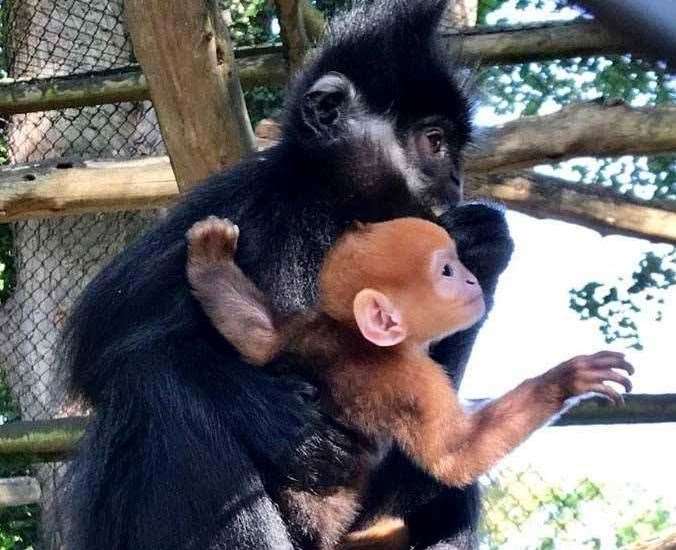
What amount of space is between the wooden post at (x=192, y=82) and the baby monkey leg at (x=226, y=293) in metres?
0.52

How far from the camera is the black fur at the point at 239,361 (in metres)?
1.78

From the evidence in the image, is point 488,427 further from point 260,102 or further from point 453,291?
point 260,102

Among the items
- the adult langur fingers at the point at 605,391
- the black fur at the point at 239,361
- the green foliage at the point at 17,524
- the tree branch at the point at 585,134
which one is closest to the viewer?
the adult langur fingers at the point at 605,391

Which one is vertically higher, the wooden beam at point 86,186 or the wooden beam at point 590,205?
the wooden beam at point 86,186

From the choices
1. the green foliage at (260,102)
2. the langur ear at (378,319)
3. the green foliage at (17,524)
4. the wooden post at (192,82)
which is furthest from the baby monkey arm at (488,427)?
the green foliage at (17,524)

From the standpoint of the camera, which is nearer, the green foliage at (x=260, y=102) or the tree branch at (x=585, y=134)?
the tree branch at (x=585, y=134)

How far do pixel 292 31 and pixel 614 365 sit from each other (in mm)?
2012

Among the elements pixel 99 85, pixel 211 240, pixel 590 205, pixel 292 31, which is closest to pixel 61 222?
pixel 99 85

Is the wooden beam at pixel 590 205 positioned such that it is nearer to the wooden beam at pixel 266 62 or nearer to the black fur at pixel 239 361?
the wooden beam at pixel 266 62

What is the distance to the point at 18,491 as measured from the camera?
448cm

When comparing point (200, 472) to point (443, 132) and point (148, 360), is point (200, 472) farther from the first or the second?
point (443, 132)

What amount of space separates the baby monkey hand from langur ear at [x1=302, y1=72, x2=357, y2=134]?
722 millimetres

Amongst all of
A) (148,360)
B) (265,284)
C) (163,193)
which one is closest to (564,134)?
(163,193)

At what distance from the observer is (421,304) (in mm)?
1870
